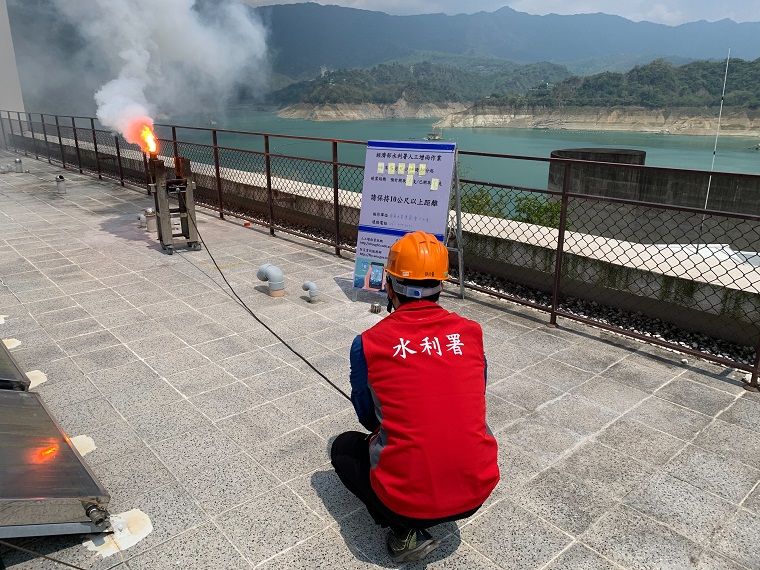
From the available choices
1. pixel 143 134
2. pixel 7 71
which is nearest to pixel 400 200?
pixel 143 134

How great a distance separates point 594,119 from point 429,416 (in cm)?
9908

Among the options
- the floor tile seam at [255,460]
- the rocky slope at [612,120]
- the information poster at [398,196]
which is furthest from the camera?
the rocky slope at [612,120]

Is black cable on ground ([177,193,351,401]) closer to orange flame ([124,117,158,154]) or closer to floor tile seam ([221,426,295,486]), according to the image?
floor tile seam ([221,426,295,486])

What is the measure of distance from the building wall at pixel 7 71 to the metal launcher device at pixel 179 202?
21.6 metres

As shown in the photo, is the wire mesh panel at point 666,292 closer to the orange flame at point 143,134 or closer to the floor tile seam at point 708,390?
the floor tile seam at point 708,390

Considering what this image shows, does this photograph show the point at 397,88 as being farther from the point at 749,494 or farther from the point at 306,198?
the point at 749,494

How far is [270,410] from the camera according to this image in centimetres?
371

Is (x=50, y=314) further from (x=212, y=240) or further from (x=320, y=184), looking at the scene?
(x=320, y=184)

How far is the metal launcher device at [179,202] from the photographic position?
720 cm

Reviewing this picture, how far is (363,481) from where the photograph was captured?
2381 mm

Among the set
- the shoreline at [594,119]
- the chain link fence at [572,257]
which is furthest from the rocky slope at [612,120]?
the chain link fence at [572,257]

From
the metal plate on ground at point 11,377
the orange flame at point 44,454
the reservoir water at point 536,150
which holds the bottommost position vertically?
the reservoir water at point 536,150

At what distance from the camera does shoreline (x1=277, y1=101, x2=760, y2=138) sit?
235ft

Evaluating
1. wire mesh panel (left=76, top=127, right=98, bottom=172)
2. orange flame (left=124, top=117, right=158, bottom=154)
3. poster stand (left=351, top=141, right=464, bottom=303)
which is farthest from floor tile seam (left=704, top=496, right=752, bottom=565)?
wire mesh panel (left=76, top=127, right=98, bottom=172)
